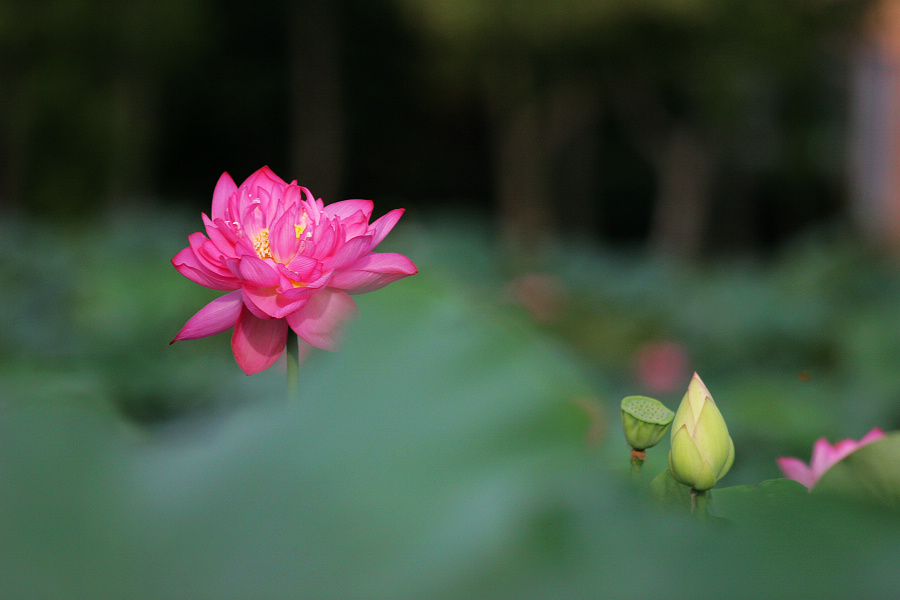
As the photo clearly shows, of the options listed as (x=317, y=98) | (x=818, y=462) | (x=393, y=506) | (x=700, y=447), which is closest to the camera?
(x=393, y=506)

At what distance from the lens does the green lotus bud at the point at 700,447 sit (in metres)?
0.27

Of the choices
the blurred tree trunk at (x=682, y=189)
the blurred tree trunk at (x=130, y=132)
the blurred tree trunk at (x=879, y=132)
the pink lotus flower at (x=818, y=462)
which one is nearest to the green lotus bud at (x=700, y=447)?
the pink lotus flower at (x=818, y=462)

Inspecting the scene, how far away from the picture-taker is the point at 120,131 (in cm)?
554

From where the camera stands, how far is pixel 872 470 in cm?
31

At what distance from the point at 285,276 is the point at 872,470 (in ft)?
0.84

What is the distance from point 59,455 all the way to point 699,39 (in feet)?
15.3

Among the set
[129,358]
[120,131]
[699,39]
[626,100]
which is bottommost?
[129,358]

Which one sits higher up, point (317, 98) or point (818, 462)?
point (317, 98)

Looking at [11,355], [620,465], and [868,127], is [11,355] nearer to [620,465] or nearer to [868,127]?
[620,465]

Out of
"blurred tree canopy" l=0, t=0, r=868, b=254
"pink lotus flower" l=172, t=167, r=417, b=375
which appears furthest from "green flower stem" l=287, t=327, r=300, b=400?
"blurred tree canopy" l=0, t=0, r=868, b=254

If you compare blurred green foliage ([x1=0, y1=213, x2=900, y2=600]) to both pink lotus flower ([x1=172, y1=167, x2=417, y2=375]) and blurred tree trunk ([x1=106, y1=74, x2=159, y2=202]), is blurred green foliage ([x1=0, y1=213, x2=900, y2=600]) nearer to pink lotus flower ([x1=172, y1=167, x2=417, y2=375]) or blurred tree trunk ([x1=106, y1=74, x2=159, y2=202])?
pink lotus flower ([x1=172, y1=167, x2=417, y2=375])

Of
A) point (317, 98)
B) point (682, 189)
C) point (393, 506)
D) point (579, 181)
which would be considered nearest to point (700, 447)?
point (393, 506)

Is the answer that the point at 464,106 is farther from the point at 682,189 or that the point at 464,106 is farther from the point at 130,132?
the point at 130,132

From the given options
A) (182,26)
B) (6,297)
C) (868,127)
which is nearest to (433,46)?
(182,26)
